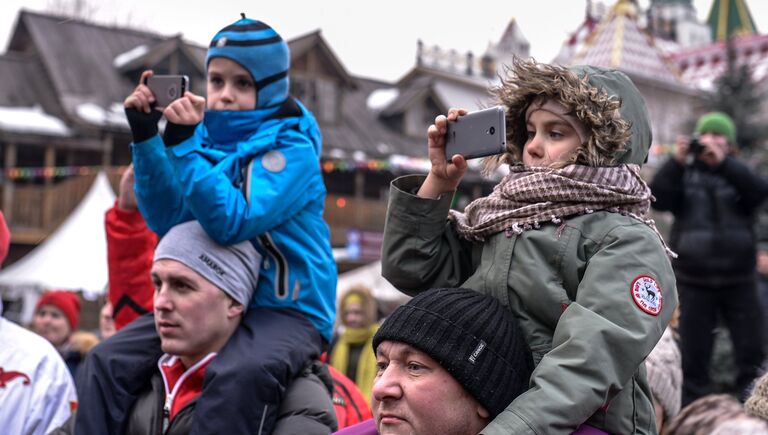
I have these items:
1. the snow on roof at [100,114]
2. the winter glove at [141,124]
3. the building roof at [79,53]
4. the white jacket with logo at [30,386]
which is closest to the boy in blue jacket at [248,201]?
the winter glove at [141,124]

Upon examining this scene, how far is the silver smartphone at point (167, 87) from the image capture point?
10.1 feet

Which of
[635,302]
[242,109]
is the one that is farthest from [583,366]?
[242,109]

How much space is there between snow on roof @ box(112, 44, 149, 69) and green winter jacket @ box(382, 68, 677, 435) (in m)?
22.2

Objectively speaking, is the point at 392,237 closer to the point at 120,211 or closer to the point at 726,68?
the point at 120,211

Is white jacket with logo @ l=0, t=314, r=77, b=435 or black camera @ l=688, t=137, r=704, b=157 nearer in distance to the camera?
white jacket with logo @ l=0, t=314, r=77, b=435

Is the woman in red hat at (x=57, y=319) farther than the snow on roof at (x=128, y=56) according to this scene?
No

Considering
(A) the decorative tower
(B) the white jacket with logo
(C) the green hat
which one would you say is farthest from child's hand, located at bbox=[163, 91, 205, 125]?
(A) the decorative tower

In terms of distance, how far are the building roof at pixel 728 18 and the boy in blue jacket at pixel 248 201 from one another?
4068 cm

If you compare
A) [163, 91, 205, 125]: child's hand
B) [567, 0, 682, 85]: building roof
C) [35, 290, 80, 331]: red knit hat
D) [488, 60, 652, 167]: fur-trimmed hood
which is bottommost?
[35, 290, 80, 331]: red knit hat

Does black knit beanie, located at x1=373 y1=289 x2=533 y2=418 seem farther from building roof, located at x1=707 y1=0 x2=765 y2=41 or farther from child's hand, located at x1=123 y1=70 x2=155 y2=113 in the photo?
building roof, located at x1=707 y1=0 x2=765 y2=41

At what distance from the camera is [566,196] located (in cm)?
237

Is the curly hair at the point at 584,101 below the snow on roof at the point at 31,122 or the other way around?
the other way around

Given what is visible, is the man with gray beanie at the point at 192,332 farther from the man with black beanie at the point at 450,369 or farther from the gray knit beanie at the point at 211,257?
the man with black beanie at the point at 450,369

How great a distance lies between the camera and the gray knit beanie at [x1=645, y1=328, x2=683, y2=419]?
3588mm
